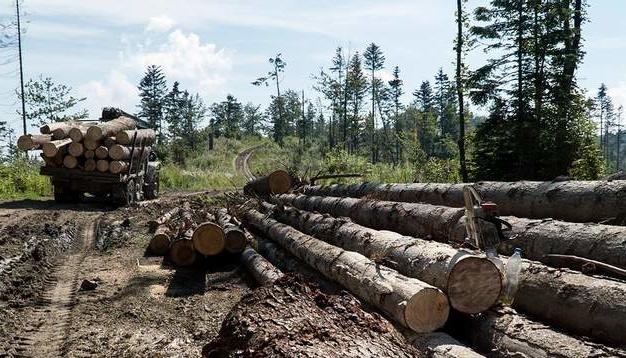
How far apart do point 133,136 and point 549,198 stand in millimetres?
13677

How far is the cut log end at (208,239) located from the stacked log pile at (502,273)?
2.03 metres

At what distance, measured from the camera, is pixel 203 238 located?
998 cm

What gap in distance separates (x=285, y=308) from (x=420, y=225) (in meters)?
3.52

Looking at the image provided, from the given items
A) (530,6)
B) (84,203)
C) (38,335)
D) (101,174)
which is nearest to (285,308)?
(38,335)

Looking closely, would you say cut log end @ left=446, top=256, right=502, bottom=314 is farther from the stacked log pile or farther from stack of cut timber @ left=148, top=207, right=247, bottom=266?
stack of cut timber @ left=148, top=207, right=247, bottom=266

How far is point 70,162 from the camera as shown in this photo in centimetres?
1623

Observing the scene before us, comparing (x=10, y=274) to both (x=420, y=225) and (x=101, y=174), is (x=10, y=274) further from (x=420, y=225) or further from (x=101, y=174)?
(x=101, y=174)

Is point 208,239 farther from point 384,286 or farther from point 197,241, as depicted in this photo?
point 384,286

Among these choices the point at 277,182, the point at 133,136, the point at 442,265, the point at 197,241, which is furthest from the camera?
the point at 133,136

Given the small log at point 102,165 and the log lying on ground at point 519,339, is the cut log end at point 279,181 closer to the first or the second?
the small log at point 102,165

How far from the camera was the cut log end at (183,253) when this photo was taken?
400 inches

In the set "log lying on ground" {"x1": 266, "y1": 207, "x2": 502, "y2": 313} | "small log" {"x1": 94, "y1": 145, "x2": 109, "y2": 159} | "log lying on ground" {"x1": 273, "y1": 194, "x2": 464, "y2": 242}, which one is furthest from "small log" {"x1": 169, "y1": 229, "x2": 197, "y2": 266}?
"small log" {"x1": 94, "y1": 145, "x2": 109, "y2": 159}

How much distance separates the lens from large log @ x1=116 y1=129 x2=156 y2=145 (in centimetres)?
1667

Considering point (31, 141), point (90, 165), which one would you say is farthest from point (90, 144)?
point (31, 141)
